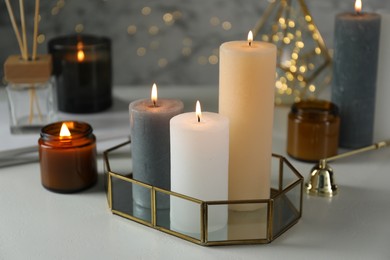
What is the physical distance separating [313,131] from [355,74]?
110mm

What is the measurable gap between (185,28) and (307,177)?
482 mm

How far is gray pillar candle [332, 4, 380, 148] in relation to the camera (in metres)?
1.00

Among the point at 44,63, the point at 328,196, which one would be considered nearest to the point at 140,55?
the point at 44,63

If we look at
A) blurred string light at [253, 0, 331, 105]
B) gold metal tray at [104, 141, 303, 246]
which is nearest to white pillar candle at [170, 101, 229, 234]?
gold metal tray at [104, 141, 303, 246]

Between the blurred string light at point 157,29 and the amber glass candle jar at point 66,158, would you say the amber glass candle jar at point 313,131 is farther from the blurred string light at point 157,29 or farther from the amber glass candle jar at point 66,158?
the blurred string light at point 157,29

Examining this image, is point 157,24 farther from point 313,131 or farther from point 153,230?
point 153,230

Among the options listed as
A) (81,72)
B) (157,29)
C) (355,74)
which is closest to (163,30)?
(157,29)

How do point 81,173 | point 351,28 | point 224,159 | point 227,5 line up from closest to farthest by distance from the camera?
1. point 224,159
2. point 81,173
3. point 351,28
4. point 227,5

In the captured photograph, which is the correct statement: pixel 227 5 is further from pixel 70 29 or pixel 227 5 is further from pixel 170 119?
pixel 170 119

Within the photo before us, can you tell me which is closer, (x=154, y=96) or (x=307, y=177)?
(x=154, y=96)

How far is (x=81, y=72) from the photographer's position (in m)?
1.14

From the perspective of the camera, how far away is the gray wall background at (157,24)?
129 cm

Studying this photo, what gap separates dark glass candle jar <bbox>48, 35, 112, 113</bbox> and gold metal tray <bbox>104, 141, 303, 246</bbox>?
0.30 meters

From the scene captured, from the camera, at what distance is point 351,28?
997mm
